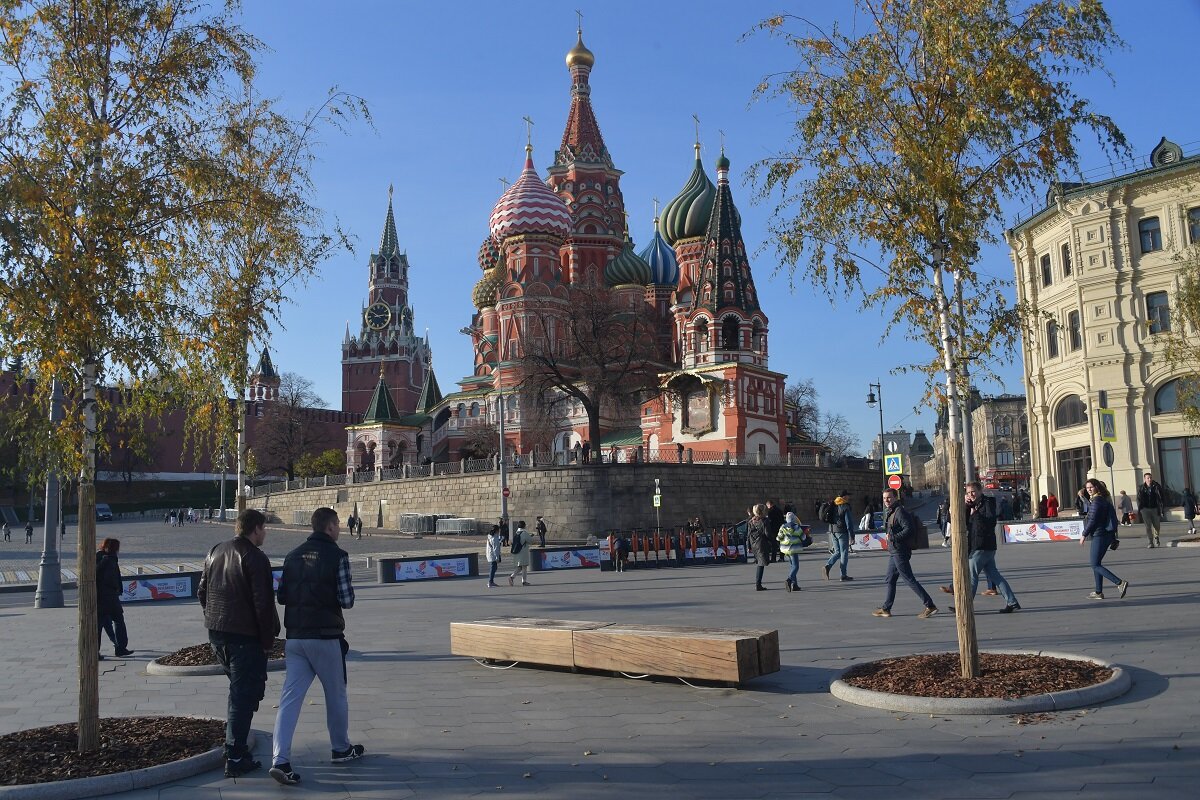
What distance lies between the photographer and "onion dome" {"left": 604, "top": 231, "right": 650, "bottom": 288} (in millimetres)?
67438

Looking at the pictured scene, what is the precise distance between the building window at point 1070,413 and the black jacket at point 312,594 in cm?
3670

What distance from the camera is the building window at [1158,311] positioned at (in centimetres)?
3422

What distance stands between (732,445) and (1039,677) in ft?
145

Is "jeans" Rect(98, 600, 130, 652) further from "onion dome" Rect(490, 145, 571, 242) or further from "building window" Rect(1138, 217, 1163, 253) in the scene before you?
"onion dome" Rect(490, 145, 571, 242)

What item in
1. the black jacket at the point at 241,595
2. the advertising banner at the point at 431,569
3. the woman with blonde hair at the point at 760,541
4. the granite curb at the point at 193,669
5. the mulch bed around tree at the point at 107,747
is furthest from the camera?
the advertising banner at the point at 431,569

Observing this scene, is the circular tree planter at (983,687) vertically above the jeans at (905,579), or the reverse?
the jeans at (905,579)

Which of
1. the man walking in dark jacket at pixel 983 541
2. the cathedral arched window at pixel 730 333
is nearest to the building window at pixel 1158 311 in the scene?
the cathedral arched window at pixel 730 333

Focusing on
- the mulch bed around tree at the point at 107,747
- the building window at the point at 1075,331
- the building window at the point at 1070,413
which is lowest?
the mulch bed around tree at the point at 107,747

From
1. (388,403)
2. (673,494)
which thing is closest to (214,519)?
(388,403)

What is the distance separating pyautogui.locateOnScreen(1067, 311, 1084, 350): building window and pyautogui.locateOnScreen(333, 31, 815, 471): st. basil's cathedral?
17.1 m

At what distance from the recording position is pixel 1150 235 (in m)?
35.1

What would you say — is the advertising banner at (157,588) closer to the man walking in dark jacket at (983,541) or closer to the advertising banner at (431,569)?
the advertising banner at (431,569)

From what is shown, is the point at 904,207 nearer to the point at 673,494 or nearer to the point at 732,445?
the point at 673,494

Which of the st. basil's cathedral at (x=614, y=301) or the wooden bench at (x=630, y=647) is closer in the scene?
the wooden bench at (x=630, y=647)
